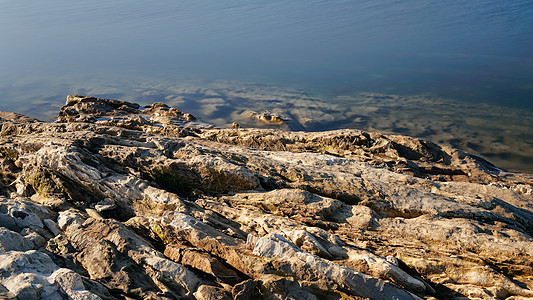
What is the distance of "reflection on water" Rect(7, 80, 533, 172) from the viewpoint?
21.6 m


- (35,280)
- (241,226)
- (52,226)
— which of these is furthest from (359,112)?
(35,280)

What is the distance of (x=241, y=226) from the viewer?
773 cm

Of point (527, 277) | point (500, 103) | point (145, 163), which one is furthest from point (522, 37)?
point (145, 163)

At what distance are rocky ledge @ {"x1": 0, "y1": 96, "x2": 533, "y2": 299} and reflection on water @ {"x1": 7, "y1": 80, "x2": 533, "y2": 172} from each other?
10307 millimetres

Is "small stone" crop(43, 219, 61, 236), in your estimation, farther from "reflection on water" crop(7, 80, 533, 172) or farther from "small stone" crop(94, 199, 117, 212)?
"reflection on water" crop(7, 80, 533, 172)

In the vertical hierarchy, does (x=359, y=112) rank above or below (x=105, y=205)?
below

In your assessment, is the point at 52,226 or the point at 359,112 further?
the point at 359,112

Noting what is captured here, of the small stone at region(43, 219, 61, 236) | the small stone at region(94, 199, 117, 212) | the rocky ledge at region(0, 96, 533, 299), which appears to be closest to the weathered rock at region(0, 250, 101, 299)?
the rocky ledge at region(0, 96, 533, 299)

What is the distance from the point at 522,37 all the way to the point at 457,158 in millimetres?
39634

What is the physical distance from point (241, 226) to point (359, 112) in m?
21.4

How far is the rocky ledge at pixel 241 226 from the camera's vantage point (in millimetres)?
5727

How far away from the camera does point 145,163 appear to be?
9711 millimetres

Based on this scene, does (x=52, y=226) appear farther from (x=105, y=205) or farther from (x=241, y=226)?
(x=241, y=226)

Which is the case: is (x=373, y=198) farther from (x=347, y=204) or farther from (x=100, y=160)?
(x=100, y=160)
